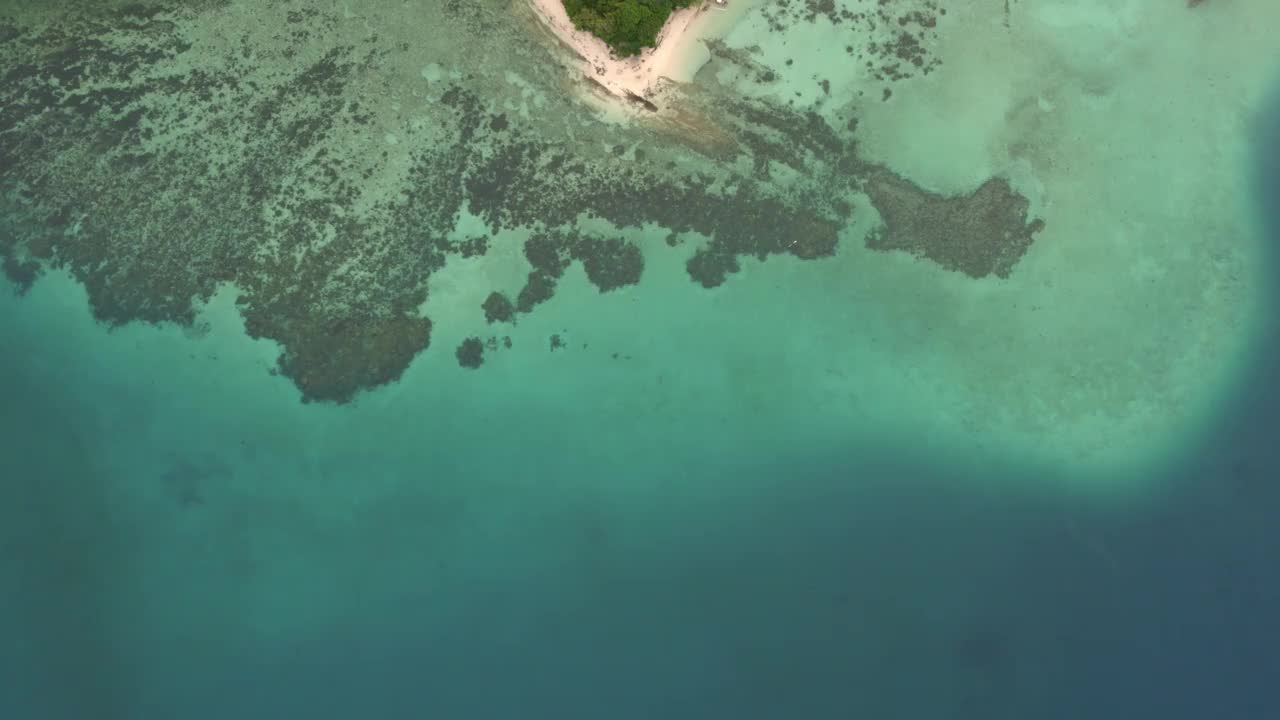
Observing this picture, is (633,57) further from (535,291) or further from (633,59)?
(535,291)

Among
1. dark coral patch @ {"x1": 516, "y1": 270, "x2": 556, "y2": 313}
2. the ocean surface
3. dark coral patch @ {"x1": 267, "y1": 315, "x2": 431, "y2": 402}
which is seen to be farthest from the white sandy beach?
dark coral patch @ {"x1": 267, "y1": 315, "x2": 431, "y2": 402}

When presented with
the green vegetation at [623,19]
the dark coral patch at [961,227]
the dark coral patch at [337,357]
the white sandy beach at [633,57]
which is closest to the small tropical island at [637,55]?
the white sandy beach at [633,57]

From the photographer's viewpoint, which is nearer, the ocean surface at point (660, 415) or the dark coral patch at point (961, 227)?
the ocean surface at point (660, 415)

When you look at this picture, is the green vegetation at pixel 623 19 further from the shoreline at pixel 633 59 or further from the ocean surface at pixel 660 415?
the ocean surface at pixel 660 415

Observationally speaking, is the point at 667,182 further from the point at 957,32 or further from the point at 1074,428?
the point at 1074,428

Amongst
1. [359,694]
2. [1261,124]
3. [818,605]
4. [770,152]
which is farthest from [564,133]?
[1261,124]

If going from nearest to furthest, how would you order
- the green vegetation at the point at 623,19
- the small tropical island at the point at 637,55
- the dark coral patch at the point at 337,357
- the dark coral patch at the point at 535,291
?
the green vegetation at the point at 623,19 → the dark coral patch at the point at 337,357 → the dark coral patch at the point at 535,291 → the small tropical island at the point at 637,55
